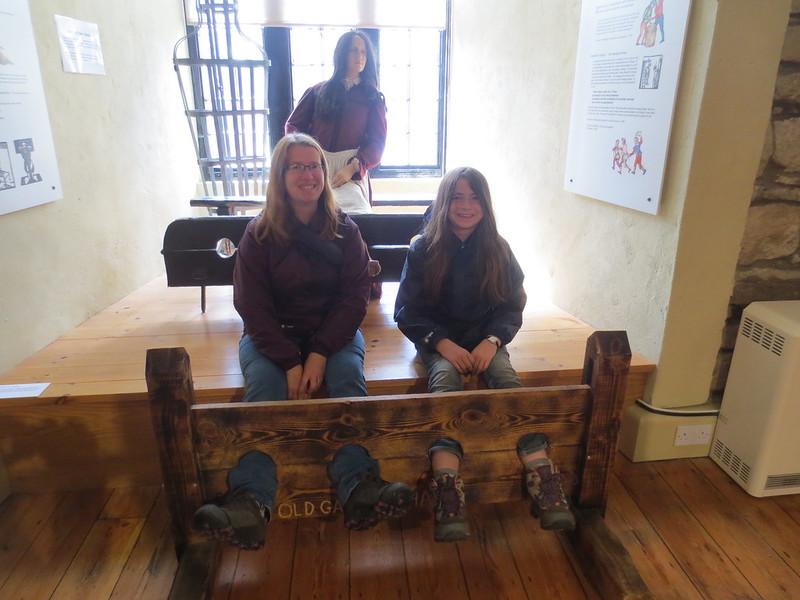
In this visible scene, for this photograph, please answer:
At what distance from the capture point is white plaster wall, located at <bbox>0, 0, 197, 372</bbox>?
1.82 metres

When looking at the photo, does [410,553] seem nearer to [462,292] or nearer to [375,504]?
[375,504]

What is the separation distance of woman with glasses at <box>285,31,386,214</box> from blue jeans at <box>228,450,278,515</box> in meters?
1.40

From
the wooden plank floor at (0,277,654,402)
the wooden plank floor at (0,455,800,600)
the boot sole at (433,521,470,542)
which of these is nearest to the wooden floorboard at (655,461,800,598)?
the wooden plank floor at (0,455,800,600)

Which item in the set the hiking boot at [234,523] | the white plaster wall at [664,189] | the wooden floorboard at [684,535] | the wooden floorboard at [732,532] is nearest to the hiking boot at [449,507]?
the hiking boot at [234,523]

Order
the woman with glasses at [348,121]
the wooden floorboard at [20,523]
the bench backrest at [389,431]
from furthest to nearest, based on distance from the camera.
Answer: the woman with glasses at [348,121]
the wooden floorboard at [20,523]
the bench backrest at [389,431]

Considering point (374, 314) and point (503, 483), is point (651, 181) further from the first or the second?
point (374, 314)

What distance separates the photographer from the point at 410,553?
1.43 metres

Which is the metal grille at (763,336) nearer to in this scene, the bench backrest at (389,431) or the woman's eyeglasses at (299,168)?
the bench backrest at (389,431)

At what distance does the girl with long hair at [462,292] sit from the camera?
160 cm

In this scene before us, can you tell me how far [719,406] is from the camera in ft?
5.90

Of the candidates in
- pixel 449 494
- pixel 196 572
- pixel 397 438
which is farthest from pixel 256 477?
pixel 449 494

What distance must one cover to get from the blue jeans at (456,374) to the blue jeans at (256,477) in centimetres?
47

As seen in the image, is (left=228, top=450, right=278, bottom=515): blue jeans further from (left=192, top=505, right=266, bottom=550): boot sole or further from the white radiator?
the white radiator

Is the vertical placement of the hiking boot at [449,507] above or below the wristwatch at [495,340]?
below
